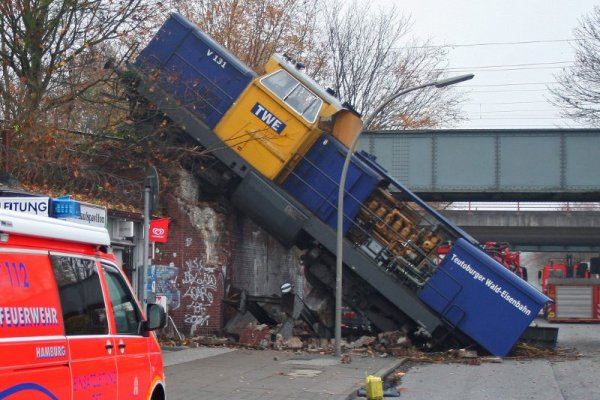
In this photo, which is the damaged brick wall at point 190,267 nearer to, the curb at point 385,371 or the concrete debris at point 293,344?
the concrete debris at point 293,344

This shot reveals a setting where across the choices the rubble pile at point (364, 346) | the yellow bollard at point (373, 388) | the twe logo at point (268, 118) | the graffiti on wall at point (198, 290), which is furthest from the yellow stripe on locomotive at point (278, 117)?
the yellow bollard at point (373, 388)

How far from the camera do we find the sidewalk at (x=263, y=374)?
13211 millimetres

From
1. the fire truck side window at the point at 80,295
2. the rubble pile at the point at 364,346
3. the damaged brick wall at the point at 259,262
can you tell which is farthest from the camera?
the damaged brick wall at the point at 259,262

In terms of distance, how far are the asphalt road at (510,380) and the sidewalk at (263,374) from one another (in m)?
0.89

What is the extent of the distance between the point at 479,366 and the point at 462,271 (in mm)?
2233

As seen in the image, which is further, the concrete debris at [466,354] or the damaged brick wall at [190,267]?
the damaged brick wall at [190,267]

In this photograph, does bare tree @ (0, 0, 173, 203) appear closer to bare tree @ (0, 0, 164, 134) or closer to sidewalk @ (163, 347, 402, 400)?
bare tree @ (0, 0, 164, 134)

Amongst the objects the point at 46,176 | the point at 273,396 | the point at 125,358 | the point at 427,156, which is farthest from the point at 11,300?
the point at 427,156

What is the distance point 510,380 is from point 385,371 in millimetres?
2403

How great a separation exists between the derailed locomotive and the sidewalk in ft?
6.91

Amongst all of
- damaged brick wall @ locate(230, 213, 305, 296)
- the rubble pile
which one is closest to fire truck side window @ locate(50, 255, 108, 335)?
the rubble pile

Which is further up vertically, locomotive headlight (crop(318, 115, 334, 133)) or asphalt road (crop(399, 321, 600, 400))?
locomotive headlight (crop(318, 115, 334, 133))

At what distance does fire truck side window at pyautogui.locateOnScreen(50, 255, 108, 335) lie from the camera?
598 centimetres

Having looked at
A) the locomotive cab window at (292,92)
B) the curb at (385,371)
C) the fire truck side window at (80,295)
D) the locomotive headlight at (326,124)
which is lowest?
the curb at (385,371)
